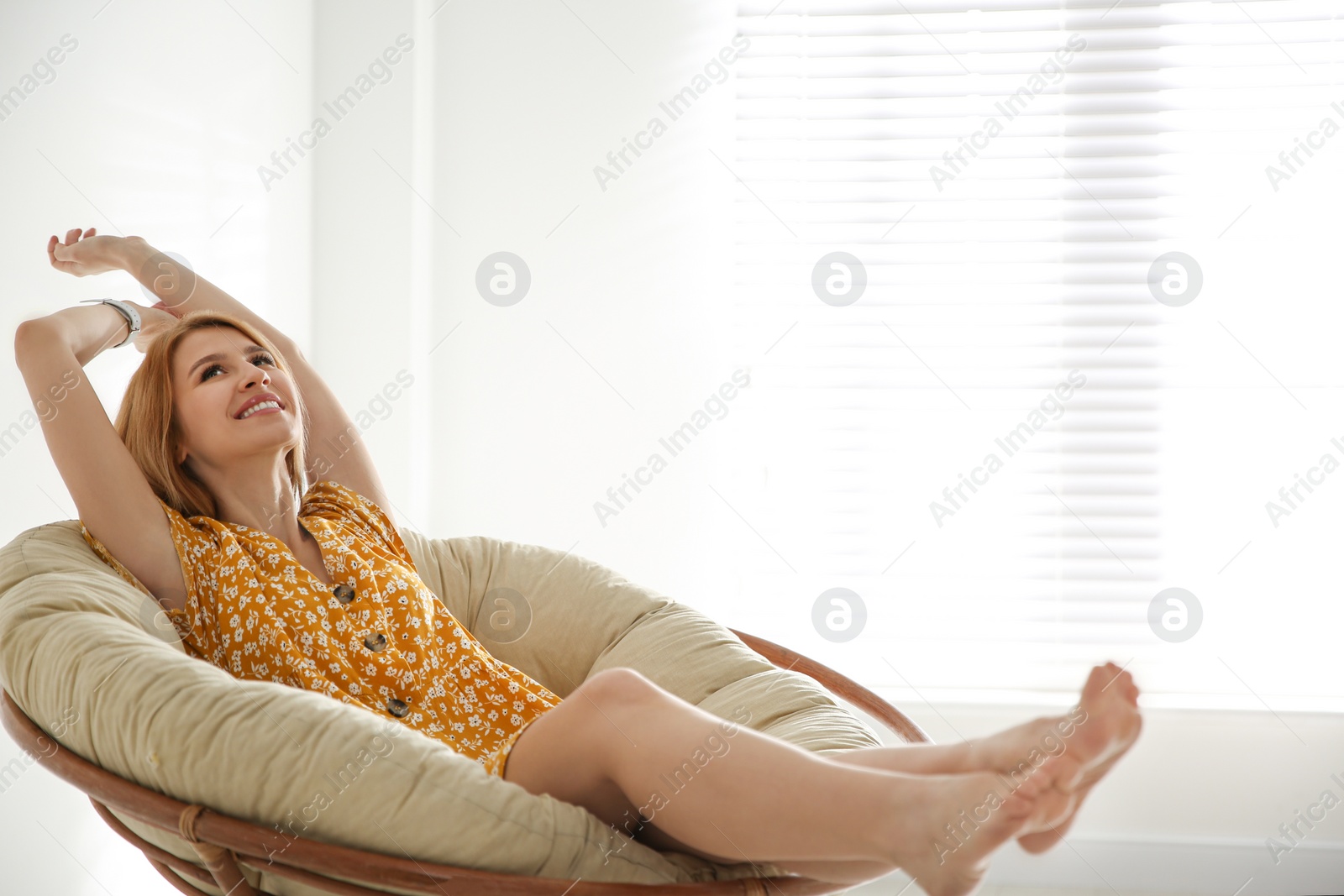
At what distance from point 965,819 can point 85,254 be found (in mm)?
1407

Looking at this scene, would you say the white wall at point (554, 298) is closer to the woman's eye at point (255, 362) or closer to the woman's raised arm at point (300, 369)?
the woman's raised arm at point (300, 369)

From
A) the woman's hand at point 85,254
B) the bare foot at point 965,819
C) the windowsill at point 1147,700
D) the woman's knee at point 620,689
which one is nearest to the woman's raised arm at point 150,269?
the woman's hand at point 85,254

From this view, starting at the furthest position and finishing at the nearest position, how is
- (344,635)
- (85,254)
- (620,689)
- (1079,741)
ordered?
(85,254) < (344,635) < (620,689) < (1079,741)

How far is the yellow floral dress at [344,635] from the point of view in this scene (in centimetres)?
133

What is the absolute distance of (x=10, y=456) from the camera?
5.12ft

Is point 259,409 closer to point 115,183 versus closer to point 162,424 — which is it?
point 162,424

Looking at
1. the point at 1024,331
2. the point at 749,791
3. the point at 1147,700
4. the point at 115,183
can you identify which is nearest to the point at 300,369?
the point at 115,183

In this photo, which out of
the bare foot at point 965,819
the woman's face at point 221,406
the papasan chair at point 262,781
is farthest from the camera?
the woman's face at point 221,406

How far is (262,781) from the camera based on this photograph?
968 millimetres

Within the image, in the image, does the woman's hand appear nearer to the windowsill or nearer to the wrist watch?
the wrist watch

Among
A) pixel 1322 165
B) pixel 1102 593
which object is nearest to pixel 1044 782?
pixel 1102 593

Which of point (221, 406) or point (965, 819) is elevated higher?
point (965, 819)

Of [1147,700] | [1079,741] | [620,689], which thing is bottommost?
[620,689]

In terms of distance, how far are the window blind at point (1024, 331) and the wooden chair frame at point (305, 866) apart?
5.11 ft
